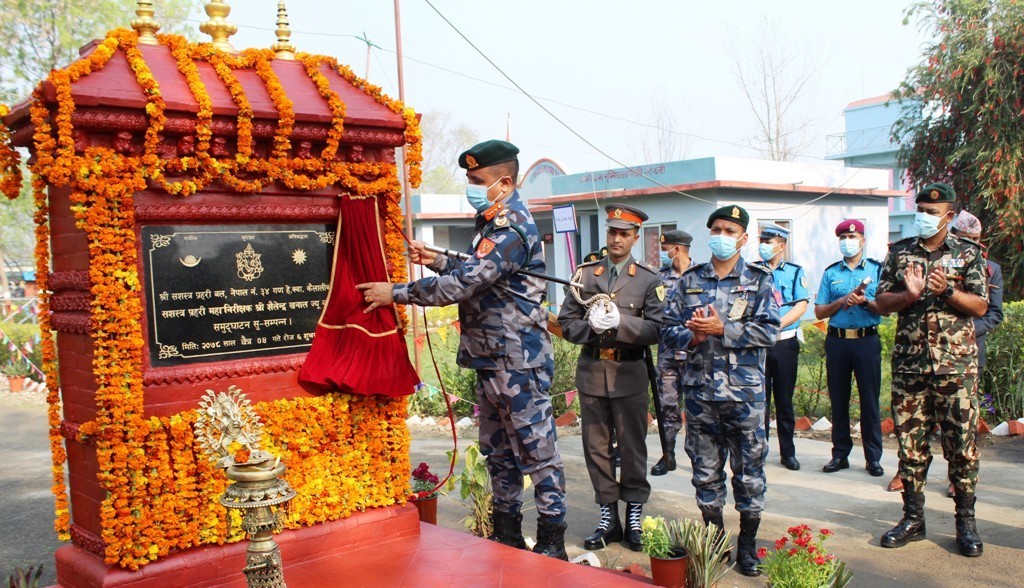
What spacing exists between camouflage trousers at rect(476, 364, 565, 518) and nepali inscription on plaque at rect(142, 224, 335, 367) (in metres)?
1.07

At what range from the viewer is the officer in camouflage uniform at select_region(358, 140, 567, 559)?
4551 mm

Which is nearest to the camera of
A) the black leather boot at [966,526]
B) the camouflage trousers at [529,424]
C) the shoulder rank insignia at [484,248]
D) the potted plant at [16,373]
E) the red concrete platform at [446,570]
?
the red concrete platform at [446,570]

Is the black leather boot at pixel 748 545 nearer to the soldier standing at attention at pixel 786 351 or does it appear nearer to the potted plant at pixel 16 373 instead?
the soldier standing at attention at pixel 786 351

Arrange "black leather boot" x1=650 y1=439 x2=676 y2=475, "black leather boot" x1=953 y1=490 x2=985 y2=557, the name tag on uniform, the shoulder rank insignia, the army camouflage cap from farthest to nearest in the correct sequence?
1. "black leather boot" x1=650 y1=439 x2=676 y2=475
2. the army camouflage cap
3. "black leather boot" x1=953 y1=490 x2=985 y2=557
4. the name tag on uniform
5. the shoulder rank insignia

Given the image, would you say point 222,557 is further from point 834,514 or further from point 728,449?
point 834,514

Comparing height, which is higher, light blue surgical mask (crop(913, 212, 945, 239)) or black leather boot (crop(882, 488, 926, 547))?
light blue surgical mask (crop(913, 212, 945, 239))

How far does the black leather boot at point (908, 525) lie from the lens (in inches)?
203

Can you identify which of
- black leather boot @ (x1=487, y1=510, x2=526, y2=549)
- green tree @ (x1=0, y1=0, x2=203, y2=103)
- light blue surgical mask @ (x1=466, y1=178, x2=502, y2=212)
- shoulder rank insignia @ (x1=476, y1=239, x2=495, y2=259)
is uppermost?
green tree @ (x1=0, y1=0, x2=203, y2=103)

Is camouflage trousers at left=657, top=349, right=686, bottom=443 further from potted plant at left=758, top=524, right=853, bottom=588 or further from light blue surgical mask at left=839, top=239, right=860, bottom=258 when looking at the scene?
potted plant at left=758, top=524, right=853, bottom=588

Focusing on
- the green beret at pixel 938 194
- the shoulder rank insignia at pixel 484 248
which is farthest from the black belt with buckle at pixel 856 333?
the shoulder rank insignia at pixel 484 248

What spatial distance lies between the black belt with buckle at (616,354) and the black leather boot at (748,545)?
1.17 m

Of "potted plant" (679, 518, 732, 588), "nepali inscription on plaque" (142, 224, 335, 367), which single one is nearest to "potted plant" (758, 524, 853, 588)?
"potted plant" (679, 518, 732, 588)

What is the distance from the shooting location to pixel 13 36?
669 inches

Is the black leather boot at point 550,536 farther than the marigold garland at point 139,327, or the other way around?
the black leather boot at point 550,536
